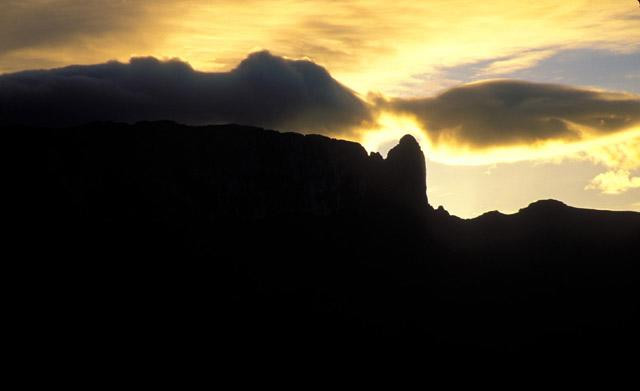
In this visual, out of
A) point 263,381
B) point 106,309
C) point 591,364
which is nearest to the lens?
point 263,381

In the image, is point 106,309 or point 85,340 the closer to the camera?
point 85,340

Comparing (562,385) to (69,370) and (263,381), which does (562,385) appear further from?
(69,370)

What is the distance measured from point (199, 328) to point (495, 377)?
249ft

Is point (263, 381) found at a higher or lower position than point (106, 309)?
lower

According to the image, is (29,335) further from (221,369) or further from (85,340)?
(221,369)

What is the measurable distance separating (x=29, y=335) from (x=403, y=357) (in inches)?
3723

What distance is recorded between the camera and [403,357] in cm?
19575

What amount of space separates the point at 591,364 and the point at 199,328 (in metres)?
98.7

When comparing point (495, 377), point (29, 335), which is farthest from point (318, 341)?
point (29, 335)

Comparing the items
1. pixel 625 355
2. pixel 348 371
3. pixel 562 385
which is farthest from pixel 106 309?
Answer: pixel 625 355

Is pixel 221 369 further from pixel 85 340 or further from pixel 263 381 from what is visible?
pixel 85 340

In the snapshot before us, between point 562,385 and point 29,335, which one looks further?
point 29,335

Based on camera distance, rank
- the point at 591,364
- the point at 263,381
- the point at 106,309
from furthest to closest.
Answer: the point at 106,309 → the point at 591,364 → the point at 263,381

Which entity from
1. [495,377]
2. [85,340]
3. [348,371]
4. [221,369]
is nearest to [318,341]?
[348,371]
